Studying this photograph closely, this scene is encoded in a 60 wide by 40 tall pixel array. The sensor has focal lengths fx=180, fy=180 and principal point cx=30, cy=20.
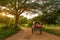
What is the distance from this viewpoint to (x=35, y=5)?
95.9ft

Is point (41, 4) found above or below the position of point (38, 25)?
above

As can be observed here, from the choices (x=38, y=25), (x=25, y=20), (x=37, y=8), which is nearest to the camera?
(x=38, y=25)

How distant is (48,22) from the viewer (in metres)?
42.0

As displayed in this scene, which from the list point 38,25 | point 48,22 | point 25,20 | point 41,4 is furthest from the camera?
point 25,20

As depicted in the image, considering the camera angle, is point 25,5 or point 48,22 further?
point 48,22

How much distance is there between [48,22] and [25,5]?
1251 centimetres

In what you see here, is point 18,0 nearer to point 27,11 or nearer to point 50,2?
point 27,11

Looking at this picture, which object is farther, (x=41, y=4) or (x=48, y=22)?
(x=48, y=22)

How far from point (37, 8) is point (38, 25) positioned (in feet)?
31.4

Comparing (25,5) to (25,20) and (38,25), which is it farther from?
(25,20)

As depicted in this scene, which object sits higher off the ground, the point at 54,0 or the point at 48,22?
the point at 54,0

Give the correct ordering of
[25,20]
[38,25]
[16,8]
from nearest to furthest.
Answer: [38,25] → [16,8] → [25,20]

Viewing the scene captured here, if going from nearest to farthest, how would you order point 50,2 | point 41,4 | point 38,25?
point 38,25 < point 50,2 < point 41,4

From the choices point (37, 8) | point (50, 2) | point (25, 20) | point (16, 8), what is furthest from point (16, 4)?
point (25, 20)
